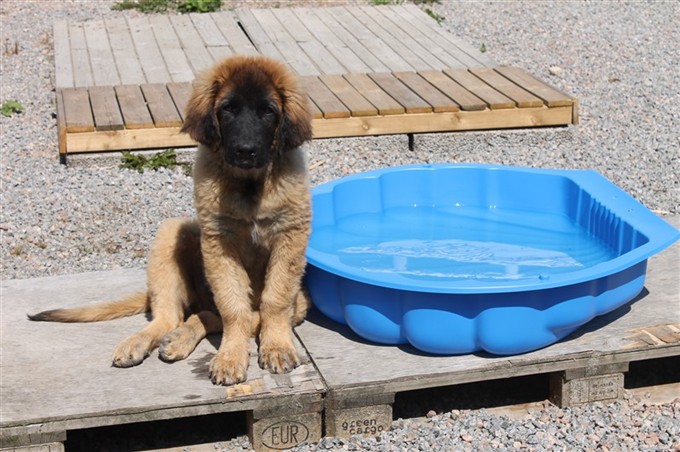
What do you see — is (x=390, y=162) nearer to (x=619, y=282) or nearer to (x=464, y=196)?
(x=464, y=196)

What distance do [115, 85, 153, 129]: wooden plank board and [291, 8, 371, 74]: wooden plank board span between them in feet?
5.87

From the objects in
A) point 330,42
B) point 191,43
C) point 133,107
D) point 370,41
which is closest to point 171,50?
point 191,43

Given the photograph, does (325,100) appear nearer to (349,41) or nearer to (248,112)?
(349,41)

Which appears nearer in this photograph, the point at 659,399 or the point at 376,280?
the point at 376,280

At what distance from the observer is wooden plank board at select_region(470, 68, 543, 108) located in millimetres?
8469

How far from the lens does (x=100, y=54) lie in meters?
10.2

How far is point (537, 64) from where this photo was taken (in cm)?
1066

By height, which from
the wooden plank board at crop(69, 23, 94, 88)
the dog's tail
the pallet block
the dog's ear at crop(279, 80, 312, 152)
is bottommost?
the pallet block

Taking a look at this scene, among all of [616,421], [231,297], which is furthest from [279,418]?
[616,421]

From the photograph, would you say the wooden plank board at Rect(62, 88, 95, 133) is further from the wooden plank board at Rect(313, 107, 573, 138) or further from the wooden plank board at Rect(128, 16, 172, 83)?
the wooden plank board at Rect(313, 107, 573, 138)

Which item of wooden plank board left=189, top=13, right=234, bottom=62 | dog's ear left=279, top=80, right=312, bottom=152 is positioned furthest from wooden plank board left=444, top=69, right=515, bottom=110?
dog's ear left=279, top=80, right=312, bottom=152

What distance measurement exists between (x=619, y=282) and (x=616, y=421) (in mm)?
658

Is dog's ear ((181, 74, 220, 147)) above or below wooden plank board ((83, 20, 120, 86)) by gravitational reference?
above

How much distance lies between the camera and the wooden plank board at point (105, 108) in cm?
790
